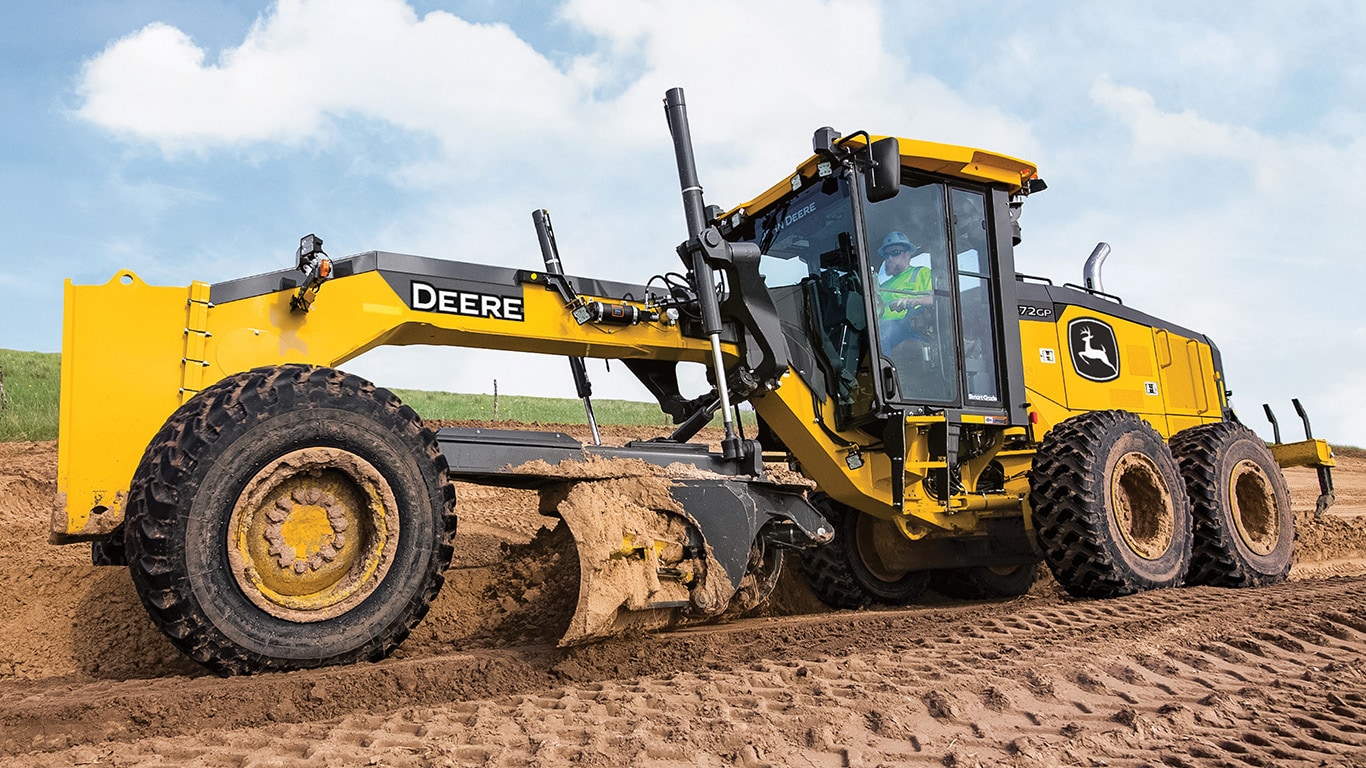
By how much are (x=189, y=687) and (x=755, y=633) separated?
2.44 meters

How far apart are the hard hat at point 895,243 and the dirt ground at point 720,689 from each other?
216cm

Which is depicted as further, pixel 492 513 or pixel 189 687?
Answer: pixel 492 513

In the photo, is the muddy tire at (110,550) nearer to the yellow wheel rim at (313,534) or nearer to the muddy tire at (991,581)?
the yellow wheel rim at (313,534)

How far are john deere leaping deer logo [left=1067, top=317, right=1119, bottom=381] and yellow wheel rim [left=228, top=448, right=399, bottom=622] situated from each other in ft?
17.4

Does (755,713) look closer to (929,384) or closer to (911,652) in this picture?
(911,652)

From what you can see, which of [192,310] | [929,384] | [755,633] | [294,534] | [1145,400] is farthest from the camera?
[1145,400]

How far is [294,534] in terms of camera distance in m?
3.41

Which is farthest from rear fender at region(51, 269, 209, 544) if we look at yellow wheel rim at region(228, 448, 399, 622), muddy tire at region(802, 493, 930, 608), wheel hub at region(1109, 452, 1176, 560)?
wheel hub at region(1109, 452, 1176, 560)

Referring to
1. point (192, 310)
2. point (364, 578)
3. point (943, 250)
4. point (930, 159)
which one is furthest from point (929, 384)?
point (192, 310)

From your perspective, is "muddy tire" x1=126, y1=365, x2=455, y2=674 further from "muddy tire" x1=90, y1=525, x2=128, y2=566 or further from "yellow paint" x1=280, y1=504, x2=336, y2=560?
"muddy tire" x1=90, y1=525, x2=128, y2=566

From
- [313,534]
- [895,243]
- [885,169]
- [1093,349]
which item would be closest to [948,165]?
[895,243]

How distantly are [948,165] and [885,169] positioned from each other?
1110 millimetres

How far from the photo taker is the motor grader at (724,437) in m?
3.33

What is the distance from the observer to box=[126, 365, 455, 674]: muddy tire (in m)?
3.08
